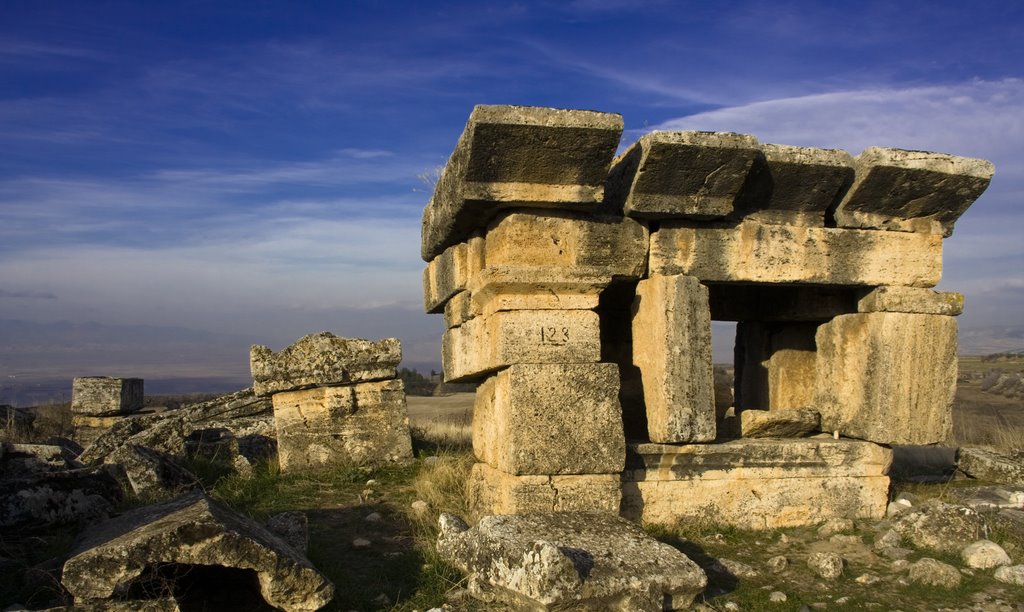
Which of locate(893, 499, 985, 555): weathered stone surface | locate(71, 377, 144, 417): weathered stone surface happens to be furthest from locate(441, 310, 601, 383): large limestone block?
locate(71, 377, 144, 417): weathered stone surface

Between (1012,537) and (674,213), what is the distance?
10.2ft

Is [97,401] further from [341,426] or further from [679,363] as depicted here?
[679,363]

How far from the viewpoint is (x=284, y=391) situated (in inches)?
310

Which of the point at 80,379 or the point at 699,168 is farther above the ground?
the point at 699,168

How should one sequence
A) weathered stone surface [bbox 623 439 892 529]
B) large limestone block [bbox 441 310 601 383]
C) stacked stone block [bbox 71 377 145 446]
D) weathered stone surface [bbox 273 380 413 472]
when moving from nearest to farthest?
1. large limestone block [bbox 441 310 601 383]
2. weathered stone surface [bbox 623 439 892 529]
3. weathered stone surface [bbox 273 380 413 472]
4. stacked stone block [bbox 71 377 145 446]

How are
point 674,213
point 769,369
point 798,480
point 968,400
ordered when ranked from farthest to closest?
point 968,400 → point 769,369 → point 798,480 → point 674,213

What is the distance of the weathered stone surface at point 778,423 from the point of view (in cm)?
633

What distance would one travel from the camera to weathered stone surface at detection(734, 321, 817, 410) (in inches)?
296

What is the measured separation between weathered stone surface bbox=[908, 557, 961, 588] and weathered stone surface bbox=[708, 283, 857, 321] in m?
2.26

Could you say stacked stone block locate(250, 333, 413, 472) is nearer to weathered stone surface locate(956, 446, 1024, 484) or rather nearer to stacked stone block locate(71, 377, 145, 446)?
weathered stone surface locate(956, 446, 1024, 484)

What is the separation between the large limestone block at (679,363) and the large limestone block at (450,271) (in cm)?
126

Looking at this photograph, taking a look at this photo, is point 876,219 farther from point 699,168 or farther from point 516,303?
point 516,303

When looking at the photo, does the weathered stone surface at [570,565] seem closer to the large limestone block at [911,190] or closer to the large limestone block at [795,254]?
the large limestone block at [795,254]

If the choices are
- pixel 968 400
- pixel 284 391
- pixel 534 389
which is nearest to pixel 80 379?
pixel 284 391
